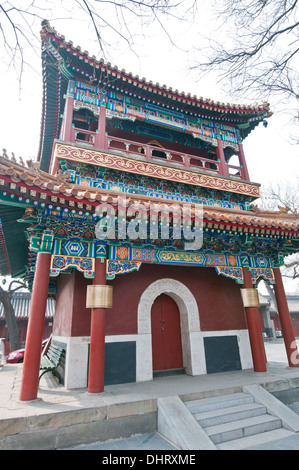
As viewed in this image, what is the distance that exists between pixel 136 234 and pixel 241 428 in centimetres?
371

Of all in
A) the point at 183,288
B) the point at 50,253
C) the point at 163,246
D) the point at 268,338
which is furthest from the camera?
the point at 268,338

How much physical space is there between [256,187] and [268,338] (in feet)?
62.4

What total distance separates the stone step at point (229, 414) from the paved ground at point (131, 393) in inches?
18.0

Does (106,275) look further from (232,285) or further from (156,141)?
(156,141)

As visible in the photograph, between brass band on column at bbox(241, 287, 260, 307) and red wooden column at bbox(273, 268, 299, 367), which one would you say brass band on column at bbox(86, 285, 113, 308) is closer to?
brass band on column at bbox(241, 287, 260, 307)

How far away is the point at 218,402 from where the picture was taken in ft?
14.8

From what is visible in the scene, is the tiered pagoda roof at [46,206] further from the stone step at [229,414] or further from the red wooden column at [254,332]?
the stone step at [229,414]

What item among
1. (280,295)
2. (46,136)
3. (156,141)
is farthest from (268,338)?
(46,136)

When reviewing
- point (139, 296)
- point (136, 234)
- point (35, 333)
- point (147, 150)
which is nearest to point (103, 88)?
point (147, 150)

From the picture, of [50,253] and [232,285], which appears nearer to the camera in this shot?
[50,253]

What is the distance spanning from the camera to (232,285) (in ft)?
24.2

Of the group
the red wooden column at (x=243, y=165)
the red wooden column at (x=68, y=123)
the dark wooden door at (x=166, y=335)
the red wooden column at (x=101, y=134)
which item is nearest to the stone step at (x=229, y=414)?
the dark wooden door at (x=166, y=335)

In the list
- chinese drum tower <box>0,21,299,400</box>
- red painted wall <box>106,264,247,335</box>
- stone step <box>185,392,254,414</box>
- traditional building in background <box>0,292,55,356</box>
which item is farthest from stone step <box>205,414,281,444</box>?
traditional building in background <box>0,292,55,356</box>
